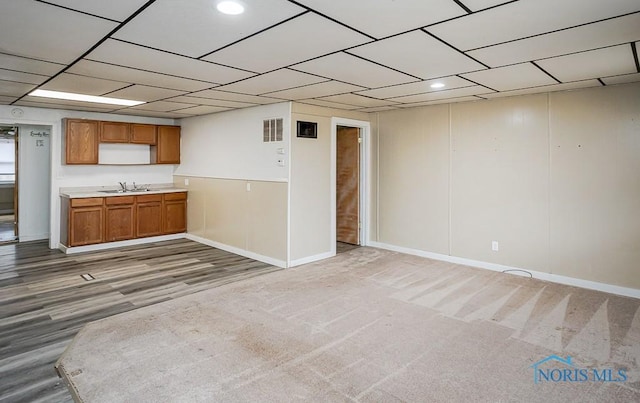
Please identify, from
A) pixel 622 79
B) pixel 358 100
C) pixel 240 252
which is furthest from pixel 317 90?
pixel 622 79

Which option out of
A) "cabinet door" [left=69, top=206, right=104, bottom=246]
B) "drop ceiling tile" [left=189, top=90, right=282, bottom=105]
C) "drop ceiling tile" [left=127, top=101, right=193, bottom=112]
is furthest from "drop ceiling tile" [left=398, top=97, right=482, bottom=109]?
"cabinet door" [left=69, top=206, right=104, bottom=246]

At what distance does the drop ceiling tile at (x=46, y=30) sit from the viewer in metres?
2.17

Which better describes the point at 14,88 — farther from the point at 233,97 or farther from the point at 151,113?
the point at 233,97

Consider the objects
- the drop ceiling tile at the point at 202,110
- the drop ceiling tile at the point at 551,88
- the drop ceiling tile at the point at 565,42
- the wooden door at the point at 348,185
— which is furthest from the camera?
the wooden door at the point at 348,185

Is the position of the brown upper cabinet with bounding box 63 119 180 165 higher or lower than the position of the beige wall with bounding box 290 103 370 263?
→ higher

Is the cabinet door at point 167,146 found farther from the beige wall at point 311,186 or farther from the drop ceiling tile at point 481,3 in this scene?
the drop ceiling tile at point 481,3

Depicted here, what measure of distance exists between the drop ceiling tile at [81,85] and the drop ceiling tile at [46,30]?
815mm

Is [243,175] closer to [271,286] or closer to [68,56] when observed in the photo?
[271,286]

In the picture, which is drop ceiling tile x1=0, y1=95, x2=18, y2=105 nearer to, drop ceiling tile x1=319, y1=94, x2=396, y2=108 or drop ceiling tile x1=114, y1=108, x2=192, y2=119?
drop ceiling tile x1=114, y1=108, x2=192, y2=119

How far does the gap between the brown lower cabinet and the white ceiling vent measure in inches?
102

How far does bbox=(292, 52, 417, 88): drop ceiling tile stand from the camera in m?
3.15

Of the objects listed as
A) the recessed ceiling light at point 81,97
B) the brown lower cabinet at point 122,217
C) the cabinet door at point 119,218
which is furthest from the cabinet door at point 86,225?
the recessed ceiling light at point 81,97

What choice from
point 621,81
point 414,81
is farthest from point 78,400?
point 621,81

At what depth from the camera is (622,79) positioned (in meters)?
3.90
